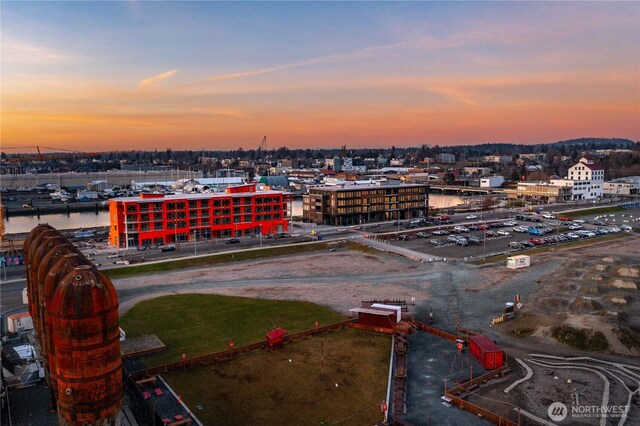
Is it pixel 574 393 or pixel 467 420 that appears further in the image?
pixel 574 393

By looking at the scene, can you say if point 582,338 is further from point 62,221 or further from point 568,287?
point 62,221

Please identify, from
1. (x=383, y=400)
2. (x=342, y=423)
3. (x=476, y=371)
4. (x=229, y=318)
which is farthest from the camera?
(x=229, y=318)

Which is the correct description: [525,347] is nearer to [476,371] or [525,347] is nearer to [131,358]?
[476,371]

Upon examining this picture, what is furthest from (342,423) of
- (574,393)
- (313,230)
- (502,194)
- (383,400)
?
(502,194)

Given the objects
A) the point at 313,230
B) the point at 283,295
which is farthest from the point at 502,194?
the point at 283,295

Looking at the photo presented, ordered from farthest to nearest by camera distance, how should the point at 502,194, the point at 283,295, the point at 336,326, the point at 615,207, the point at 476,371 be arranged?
the point at 502,194, the point at 615,207, the point at 283,295, the point at 336,326, the point at 476,371

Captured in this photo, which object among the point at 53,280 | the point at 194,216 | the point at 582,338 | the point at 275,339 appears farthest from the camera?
the point at 194,216

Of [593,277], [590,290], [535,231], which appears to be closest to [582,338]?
[590,290]
